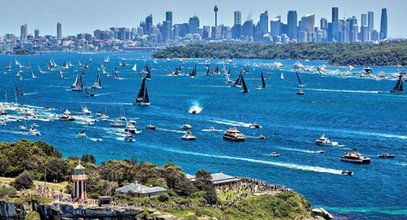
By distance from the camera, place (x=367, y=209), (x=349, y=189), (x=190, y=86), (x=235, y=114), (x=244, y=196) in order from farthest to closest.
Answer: (x=190, y=86) → (x=235, y=114) → (x=349, y=189) → (x=367, y=209) → (x=244, y=196)

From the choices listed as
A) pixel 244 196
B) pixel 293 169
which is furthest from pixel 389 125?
pixel 244 196

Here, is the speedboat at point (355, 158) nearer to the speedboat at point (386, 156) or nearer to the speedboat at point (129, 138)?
the speedboat at point (386, 156)

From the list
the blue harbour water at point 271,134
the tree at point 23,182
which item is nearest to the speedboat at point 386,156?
the blue harbour water at point 271,134

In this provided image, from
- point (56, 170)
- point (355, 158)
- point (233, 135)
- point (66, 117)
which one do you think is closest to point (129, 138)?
point (233, 135)

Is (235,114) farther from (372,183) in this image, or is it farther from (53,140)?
(372,183)

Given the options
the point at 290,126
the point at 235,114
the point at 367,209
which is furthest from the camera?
the point at 235,114
